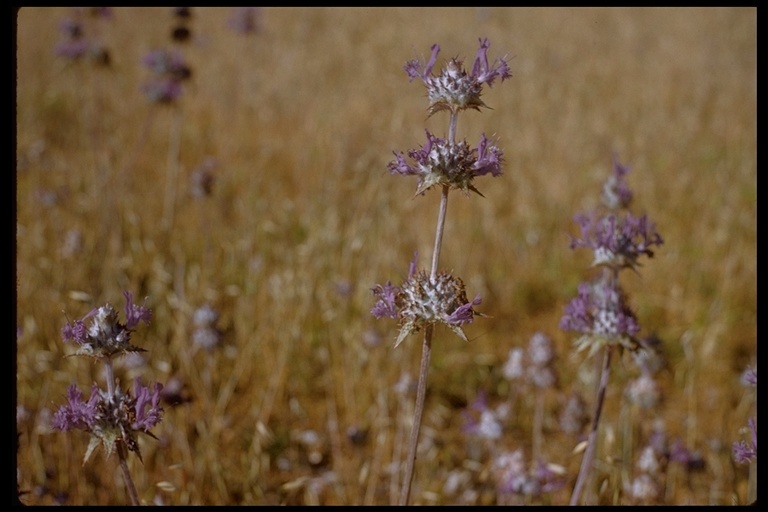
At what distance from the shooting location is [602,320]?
1.89 metres

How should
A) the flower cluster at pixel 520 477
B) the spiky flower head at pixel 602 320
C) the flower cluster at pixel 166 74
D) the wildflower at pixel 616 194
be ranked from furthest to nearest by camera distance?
the flower cluster at pixel 166 74 → the flower cluster at pixel 520 477 → the wildflower at pixel 616 194 → the spiky flower head at pixel 602 320

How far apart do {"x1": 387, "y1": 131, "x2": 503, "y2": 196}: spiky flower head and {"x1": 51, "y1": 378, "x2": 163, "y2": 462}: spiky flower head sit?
2.67 feet

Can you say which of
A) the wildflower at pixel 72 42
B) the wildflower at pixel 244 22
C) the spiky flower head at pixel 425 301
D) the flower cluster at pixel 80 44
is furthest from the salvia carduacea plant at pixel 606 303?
the wildflower at pixel 244 22

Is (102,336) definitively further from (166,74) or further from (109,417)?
(166,74)

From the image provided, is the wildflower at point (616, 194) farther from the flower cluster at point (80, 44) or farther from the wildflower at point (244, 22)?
the wildflower at point (244, 22)

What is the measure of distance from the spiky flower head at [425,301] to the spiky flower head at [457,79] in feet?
1.32

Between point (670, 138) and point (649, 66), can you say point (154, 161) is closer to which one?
point (670, 138)

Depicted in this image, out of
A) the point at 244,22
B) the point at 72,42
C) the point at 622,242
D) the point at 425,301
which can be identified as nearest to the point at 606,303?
the point at 622,242

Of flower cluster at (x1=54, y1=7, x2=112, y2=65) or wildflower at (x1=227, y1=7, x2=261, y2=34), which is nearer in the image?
flower cluster at (x1=54, y1=7, x2=112, y2=65)

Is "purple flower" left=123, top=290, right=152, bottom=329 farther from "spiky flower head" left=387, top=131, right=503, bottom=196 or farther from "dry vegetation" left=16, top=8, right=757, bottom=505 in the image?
"spiky flower head" left=387, top=131, right=503, bottom=196

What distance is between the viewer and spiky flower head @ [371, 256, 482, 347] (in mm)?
1479

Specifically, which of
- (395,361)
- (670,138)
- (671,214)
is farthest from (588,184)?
(395,361)

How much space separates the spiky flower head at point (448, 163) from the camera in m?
1.44

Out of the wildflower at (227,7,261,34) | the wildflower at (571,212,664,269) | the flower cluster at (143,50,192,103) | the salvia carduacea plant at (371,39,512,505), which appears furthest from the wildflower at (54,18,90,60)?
the wildflower at (571,212,664,269)
